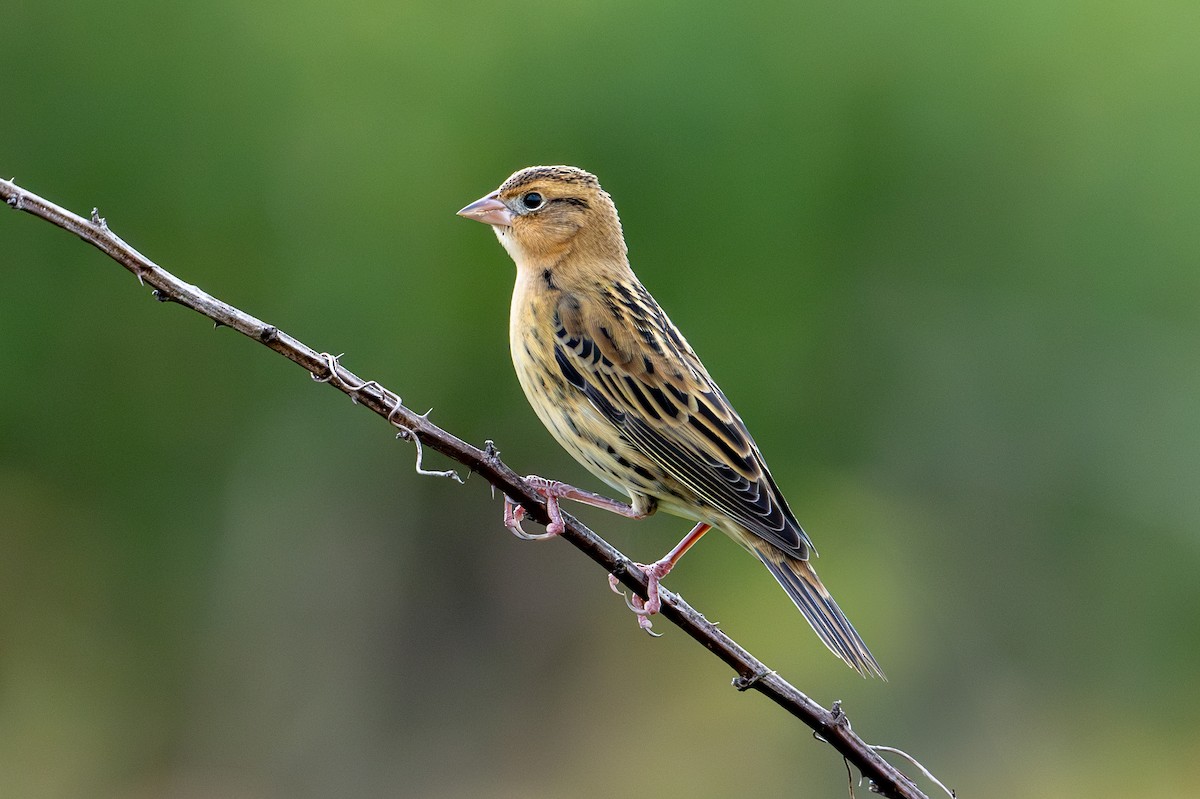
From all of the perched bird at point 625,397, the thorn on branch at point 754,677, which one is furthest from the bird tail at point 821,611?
the thorn on branch at point 754,677

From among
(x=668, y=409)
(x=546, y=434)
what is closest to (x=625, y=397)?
(x=668, y=409)

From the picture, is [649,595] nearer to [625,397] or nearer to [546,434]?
[625,397]

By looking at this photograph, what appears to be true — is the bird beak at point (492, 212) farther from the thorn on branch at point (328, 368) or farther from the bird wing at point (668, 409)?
the thorn on branch at point (328, 368)

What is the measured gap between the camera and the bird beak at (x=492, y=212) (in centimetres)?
571

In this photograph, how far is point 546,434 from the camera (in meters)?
11.9

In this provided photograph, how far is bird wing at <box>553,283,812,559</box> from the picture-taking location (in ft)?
16.7

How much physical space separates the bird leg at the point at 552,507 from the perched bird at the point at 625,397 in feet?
0.05

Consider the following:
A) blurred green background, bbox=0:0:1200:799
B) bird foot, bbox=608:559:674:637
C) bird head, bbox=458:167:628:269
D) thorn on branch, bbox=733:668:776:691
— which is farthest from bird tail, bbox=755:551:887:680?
blurred green background, bbox=0:0:1200:799

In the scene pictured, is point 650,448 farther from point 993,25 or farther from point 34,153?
point 993,25

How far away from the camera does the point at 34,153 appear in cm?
1088

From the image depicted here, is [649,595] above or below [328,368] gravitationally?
above

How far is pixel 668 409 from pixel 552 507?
136cm

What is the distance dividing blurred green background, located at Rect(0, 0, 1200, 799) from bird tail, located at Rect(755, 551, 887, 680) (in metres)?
6.66

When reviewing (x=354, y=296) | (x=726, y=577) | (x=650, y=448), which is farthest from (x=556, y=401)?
(x=726, y=577)
